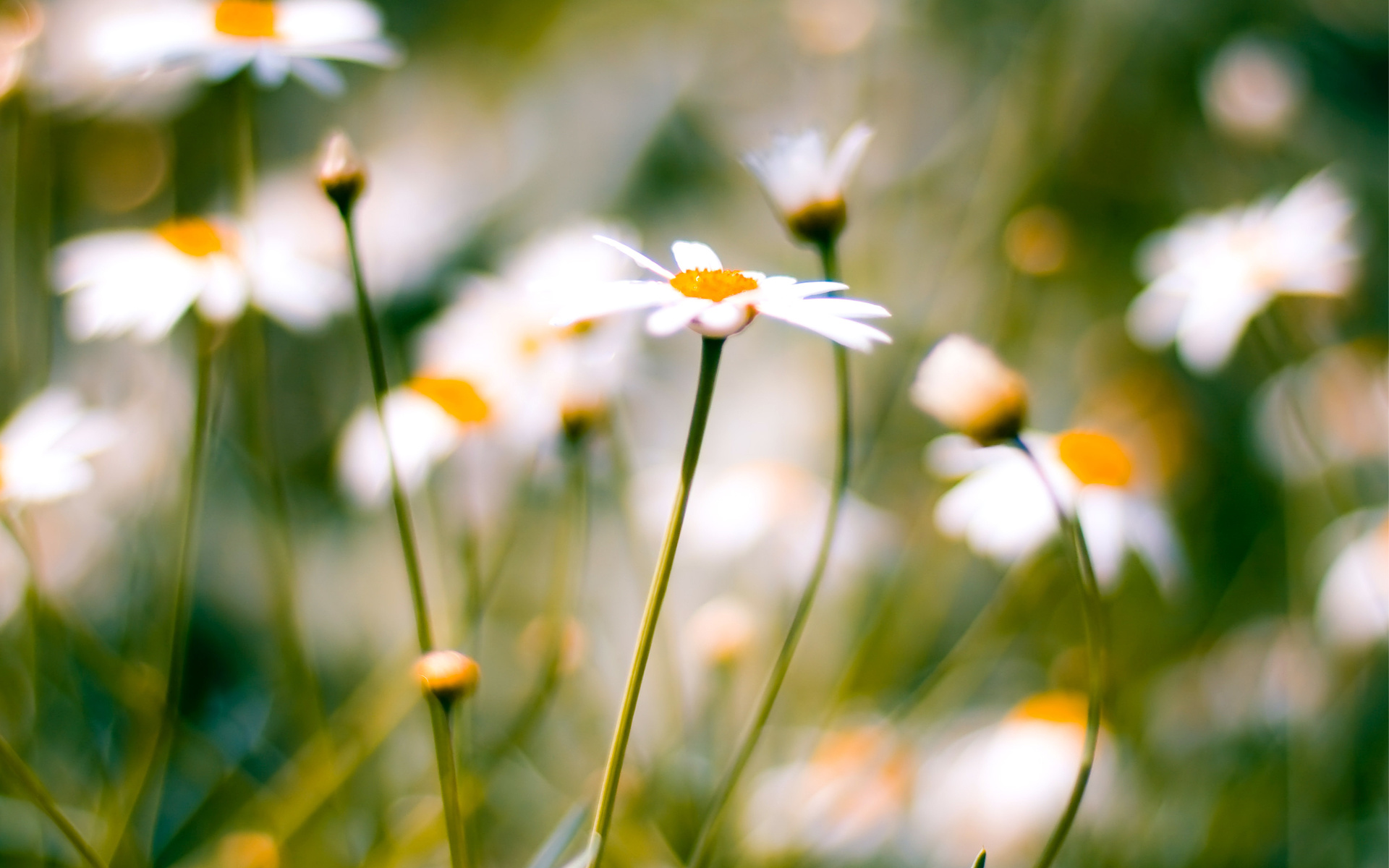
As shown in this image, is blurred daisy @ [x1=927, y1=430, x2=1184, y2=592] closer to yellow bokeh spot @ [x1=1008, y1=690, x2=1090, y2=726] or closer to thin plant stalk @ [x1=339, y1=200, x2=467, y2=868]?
yellow bokeh spot @ [x1=1008, y1=690, x2=1090, y2=726]

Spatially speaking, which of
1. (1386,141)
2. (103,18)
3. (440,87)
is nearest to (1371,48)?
(1386,141)

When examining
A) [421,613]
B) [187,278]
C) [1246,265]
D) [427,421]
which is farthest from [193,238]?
[1246,265]

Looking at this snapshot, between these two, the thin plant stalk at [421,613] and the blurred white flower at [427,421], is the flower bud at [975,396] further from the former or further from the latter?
the blurred white flower at [427,421]

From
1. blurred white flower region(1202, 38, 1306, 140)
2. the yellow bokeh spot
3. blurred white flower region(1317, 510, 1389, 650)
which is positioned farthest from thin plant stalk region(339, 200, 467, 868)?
blurred white flower region(1202, 38, 1306, 140)

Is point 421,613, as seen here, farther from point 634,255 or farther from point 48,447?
point 48,447

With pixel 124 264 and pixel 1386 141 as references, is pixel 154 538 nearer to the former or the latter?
pixel 124 264
